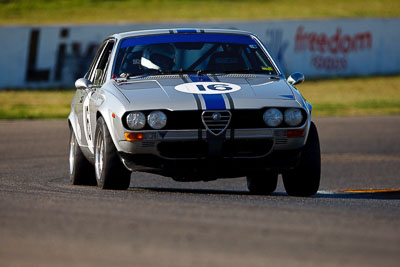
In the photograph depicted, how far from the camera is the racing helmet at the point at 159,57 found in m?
8.91

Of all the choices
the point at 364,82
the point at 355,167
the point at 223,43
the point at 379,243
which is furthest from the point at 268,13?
the point at 379,243

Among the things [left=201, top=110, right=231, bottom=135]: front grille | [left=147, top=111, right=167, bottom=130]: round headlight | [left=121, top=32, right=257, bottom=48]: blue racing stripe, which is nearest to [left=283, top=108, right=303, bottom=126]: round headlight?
[left=201, top=110, right=231, bottom=135]: front grille

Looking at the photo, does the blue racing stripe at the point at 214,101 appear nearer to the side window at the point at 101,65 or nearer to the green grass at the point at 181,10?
the side window at the point at 101,65

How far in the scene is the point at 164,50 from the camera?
9016 mm

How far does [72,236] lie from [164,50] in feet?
13.6

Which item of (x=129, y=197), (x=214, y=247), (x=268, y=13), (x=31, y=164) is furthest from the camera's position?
(x=268, y=13)

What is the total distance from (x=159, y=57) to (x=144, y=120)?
54.4 inches

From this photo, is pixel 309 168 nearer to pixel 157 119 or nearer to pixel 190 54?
pixel 157 119

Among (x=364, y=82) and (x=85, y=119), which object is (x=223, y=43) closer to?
(x=85, y=119)

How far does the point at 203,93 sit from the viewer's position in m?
7.90

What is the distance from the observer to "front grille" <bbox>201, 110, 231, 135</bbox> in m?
7.70

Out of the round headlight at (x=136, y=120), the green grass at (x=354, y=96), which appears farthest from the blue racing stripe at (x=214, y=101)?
the green grass at (x=354, y=96)

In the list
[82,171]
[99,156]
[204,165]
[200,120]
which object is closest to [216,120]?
[200,120]

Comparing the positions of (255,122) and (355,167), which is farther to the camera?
(355,167)
